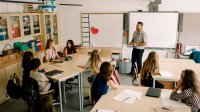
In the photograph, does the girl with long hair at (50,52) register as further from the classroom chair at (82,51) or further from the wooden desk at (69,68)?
the classroom chair at (82,51)

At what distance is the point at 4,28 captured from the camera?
189 inches

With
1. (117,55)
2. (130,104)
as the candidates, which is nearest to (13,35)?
(117,55)

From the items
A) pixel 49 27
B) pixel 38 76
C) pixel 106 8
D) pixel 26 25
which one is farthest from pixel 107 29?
pixel 38 76

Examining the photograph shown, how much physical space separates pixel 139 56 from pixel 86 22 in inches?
84.0

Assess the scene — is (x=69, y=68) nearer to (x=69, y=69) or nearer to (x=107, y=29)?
(x=69, y=69)

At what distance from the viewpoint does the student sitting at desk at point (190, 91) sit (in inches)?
104

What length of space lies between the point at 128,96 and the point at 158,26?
3.97 meters

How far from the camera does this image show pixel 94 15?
6816mm

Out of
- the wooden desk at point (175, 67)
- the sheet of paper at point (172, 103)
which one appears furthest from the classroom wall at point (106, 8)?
the sheet of paper at point (172, 103)

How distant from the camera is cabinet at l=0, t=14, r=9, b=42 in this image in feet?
15.4

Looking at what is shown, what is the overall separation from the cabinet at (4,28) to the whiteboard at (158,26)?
3517mm

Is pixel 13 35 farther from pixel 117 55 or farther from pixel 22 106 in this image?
pixel 117 55

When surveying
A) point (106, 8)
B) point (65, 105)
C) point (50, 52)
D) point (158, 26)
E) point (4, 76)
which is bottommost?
point (65, 105)

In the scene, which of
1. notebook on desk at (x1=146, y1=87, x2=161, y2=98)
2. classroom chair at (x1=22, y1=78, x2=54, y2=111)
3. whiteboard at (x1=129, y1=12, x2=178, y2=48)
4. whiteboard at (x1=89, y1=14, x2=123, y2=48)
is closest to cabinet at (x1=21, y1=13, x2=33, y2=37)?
whiteboard at (x1=89, y1=14, x2=123, y2=48)
